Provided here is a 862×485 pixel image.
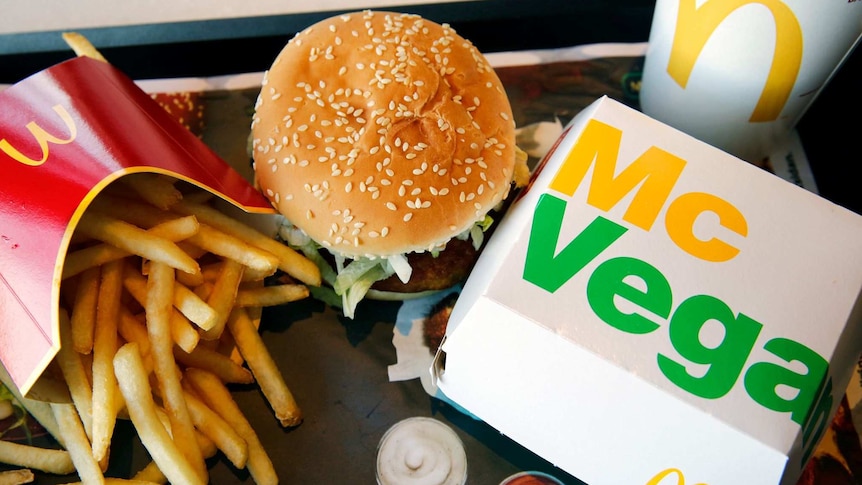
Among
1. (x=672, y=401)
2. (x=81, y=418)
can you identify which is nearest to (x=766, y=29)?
(x=672, y=401)

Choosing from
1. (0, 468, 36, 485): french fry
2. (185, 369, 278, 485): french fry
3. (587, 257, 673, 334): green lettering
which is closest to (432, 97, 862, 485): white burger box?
(587, 257, 673, 334): green lettering

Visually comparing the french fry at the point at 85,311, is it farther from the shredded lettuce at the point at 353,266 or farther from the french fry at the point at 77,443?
the shredded lettuce at the point at 353,266

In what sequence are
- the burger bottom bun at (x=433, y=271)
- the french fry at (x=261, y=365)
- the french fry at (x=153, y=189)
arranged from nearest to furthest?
1. the french fry at (x=153, y=189)
2. the french fry at (x=261, y=365)
3. the burger bottom bun at (x=433, y=271)

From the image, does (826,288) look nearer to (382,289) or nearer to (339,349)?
(382,289)

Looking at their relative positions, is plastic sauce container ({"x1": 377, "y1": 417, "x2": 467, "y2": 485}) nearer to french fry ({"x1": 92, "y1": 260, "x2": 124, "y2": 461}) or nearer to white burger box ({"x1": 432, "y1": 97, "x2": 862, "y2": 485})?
white burger box ({"x1": 432, "y1": 97, "x2": 862, "y2": 485})

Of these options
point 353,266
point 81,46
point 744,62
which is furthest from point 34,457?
point 744,62

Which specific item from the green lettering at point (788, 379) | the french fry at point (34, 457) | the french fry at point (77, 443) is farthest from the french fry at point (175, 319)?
the green lettering at point (788, 379)
